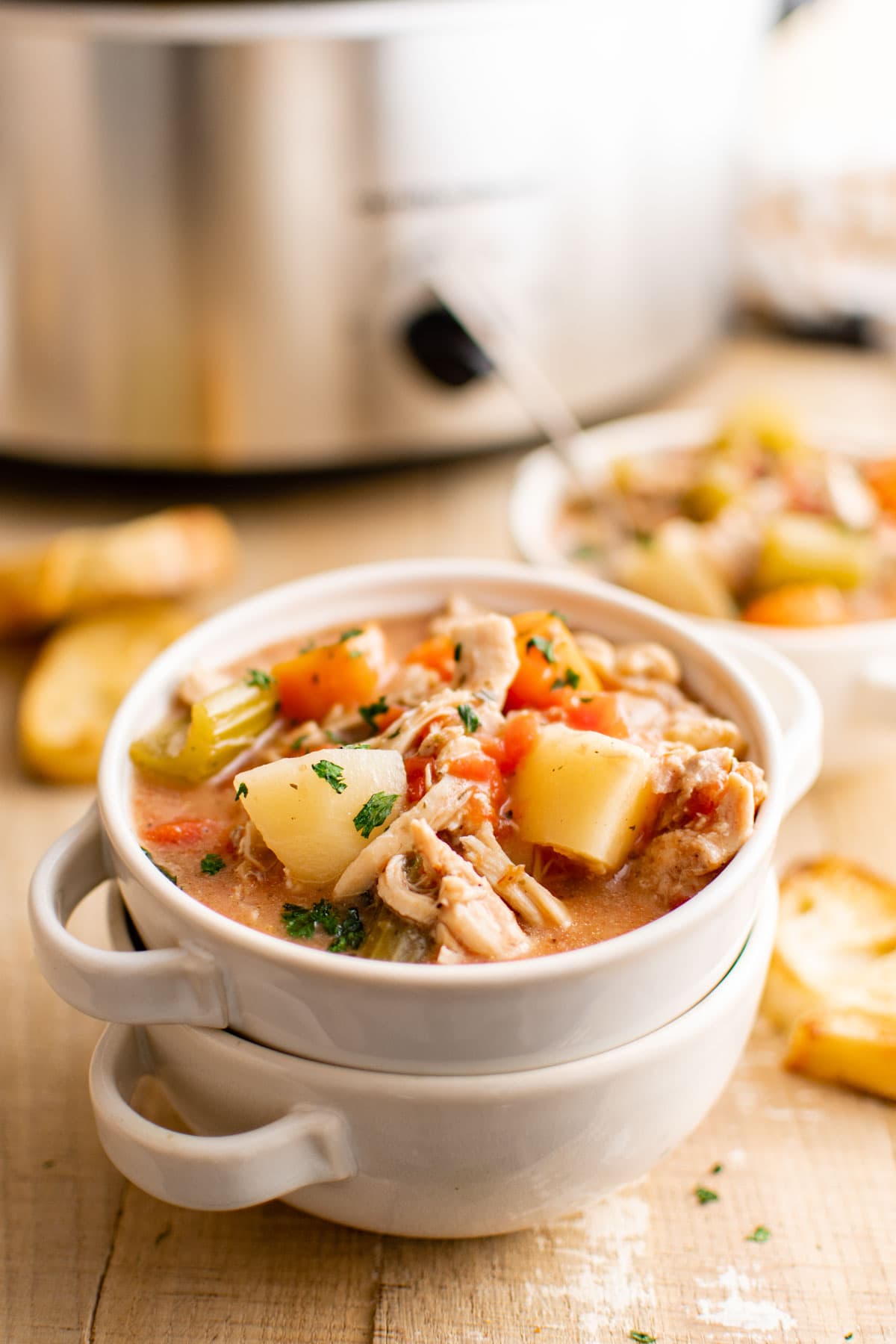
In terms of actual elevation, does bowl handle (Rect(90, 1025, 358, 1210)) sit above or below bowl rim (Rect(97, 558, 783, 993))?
below

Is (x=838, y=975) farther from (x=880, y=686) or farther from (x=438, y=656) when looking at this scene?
(x=438, y=656)

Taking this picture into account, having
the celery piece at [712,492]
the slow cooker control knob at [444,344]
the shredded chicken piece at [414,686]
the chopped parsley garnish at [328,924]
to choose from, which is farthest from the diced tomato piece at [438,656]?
the slow cooker control knob at [444,344]

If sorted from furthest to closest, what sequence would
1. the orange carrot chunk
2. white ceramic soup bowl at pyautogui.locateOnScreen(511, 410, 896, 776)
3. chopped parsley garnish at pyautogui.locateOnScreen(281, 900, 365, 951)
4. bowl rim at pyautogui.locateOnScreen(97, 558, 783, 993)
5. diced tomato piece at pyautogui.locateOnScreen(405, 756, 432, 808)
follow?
the orange carrot chunk
white ceramic soup bowl at pyautogui.locateOnScreen(511, 410, 896, 776)
diced tomato piece at pyautogui.locateOnScreen(405, 756, 432, 808)
chopped parsley garnish at pyautogui.locateOnScreen(281, 900, 365, 951)
bowl rim at pyautogui.locateOnScreen(97, 558, 783, 993)

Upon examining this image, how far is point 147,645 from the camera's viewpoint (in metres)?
2.28

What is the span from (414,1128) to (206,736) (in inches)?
17.6

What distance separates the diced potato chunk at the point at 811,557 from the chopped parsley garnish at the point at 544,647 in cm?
74

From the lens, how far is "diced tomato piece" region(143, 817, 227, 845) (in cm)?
127

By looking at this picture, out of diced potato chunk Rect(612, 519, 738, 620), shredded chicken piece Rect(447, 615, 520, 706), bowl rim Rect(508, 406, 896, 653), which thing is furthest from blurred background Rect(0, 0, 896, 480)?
shredded chicken piece Rect(447, 615, 520, 706)

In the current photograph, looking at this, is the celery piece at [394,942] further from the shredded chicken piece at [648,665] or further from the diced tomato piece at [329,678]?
the shredded chicken piece at [648,665]

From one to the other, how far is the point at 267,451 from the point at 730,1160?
1.63 metres

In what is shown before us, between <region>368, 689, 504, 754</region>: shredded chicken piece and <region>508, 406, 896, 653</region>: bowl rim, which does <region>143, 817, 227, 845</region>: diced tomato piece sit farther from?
<region>508, 406, 896, 653</region>: bowl rim

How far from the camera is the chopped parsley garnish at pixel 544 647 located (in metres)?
1.39

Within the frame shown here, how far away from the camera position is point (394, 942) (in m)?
1.12

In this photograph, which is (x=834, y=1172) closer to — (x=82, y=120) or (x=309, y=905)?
(x=309, y=905)
